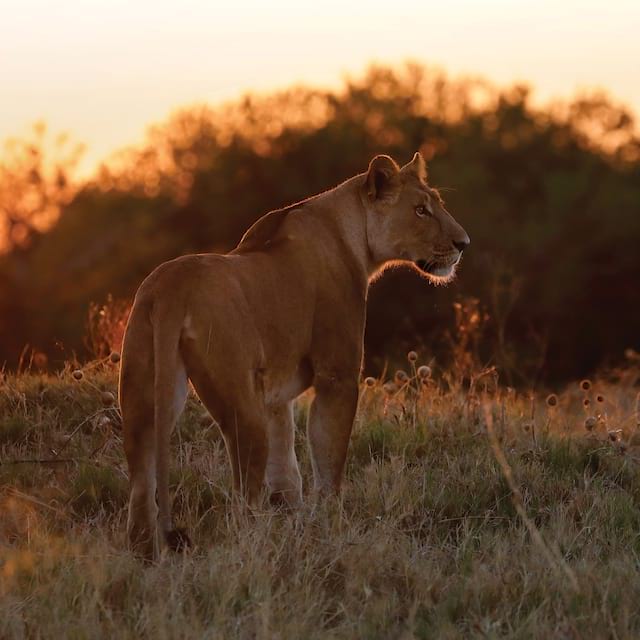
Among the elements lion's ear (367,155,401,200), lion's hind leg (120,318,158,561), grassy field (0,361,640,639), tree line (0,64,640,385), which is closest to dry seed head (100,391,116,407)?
grassy field (0,361,640,639)

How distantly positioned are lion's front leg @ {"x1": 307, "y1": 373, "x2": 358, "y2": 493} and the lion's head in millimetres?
874

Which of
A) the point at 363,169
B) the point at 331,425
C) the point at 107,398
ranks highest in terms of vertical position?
the point at 331,425

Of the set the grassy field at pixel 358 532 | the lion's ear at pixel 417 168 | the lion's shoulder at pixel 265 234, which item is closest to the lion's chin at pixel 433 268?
the lion's ear at pixel 417 168

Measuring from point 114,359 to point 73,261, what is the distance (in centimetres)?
2781

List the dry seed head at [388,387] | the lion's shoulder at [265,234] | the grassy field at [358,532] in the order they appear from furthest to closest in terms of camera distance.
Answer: the dry seed head at [388,387]
the lion's shoulder at [265,234]
the grassy field at [358,532]

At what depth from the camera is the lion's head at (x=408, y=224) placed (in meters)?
6.74

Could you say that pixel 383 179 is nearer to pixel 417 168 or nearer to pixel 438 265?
pixel 417 168

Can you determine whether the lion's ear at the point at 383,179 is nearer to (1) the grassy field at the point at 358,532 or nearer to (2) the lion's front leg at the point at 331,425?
(2) the lion's front leg at the point at 331,425

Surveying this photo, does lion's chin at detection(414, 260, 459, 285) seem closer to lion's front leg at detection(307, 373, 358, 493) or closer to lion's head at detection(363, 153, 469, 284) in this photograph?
lion's head at detection(363, 153, 469, 284)

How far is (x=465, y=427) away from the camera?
7.46m

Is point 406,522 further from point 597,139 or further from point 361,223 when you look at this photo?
point 597,139

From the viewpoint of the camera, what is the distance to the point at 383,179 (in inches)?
266

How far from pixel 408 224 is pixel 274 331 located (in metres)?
1.32

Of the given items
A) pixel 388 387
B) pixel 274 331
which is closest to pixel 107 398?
pixel 388 387
